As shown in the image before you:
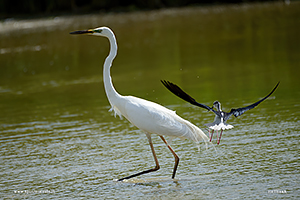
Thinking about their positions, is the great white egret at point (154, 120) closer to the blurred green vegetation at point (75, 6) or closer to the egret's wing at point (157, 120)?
the egret's wing at point (157, 120)

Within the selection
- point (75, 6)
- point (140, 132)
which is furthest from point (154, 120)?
point (75, 6)

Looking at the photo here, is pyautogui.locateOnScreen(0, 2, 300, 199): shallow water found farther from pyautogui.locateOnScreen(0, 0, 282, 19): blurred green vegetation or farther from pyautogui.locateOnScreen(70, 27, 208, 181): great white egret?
pyautogui.locateOnScreen(0, 0, 282, 19): blurred green vegetation

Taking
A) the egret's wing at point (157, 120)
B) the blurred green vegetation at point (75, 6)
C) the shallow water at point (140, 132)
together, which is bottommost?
the shallow water at point (140, 132)

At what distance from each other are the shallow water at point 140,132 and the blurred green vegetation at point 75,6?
17131mm

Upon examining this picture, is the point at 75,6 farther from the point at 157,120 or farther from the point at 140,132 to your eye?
the point at 157,120

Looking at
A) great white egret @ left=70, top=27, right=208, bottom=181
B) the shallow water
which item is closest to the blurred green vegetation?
the shallow water

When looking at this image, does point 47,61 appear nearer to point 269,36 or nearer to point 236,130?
point 269,36

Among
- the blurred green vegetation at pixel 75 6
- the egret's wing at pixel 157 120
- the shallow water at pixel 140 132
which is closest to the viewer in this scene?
the shallow water at pixel 140 132

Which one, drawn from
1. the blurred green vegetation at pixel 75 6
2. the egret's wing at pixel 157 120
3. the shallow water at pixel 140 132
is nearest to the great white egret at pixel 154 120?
the egret's wing at pixel 157 120

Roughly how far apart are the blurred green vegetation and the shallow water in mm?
17131

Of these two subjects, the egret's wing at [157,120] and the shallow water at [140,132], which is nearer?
the shallow water at [140,132]

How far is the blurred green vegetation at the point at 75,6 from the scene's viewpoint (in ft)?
124

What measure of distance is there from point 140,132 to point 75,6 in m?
33.4

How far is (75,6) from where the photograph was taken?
131 feet
